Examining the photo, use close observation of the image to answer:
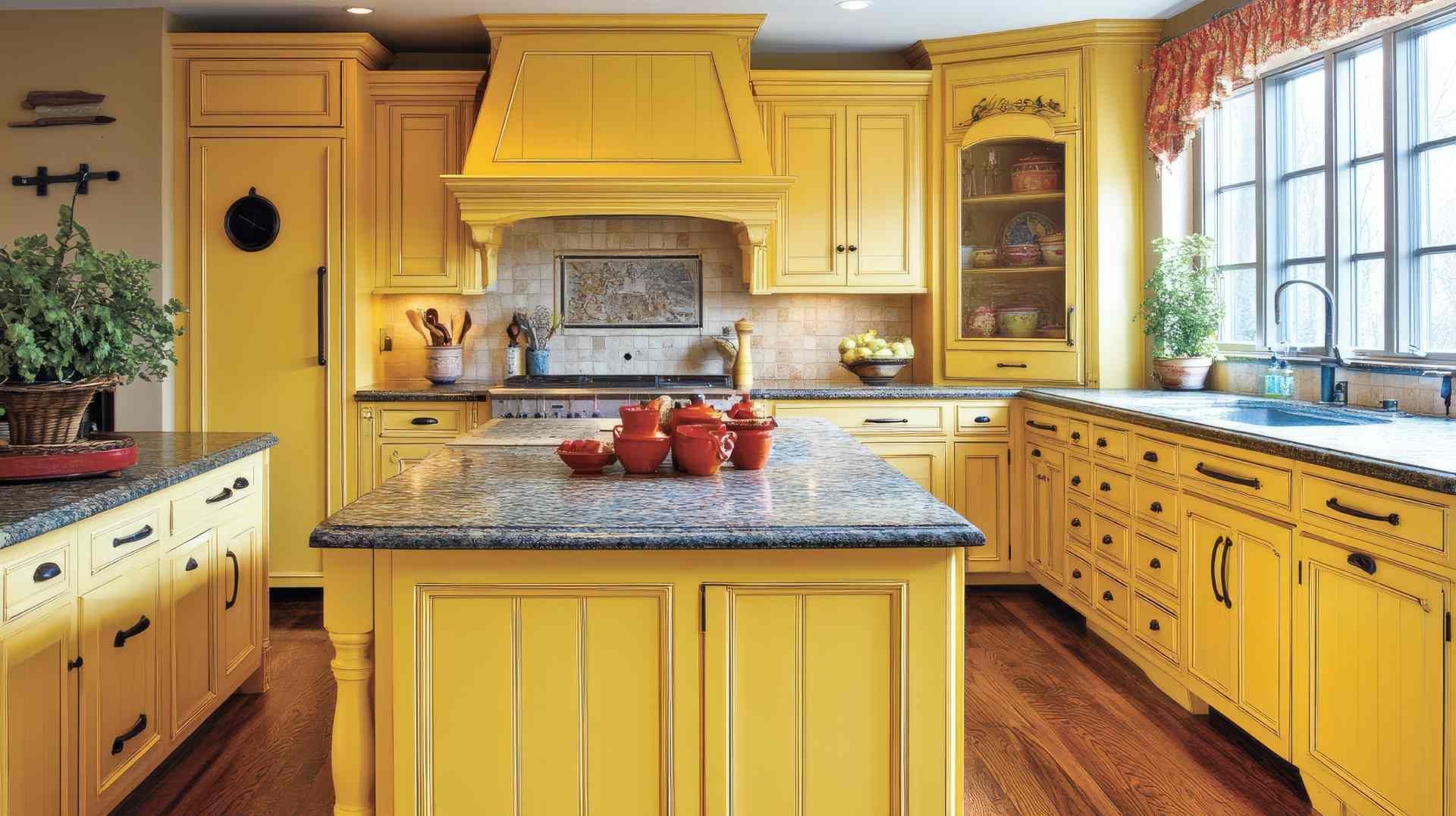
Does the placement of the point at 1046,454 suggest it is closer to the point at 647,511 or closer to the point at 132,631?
the point at 647,511

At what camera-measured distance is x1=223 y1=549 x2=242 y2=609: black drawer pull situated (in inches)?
117

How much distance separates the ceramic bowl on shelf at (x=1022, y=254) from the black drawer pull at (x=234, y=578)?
3.52 metres

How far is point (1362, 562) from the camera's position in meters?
2.23

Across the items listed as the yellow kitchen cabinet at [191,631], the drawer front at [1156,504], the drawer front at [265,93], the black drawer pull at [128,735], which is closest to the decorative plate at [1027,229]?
the drawer front at [1156,504]

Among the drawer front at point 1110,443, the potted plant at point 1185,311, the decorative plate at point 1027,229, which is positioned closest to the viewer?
the drawer front at point 1110,443

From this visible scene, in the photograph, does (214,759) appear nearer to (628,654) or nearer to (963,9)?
(628,654)

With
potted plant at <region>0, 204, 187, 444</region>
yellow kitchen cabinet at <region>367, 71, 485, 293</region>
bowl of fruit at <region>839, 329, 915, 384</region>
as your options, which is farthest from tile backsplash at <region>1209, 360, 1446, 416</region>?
potted plant at <region>0, 204, 187, 444</region>

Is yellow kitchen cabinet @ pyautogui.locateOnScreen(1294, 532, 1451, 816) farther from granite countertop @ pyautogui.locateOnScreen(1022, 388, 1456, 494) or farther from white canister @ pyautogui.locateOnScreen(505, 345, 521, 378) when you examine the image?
white canister @ pyautogui.locateOnScreen(505, 345, 521, 378)

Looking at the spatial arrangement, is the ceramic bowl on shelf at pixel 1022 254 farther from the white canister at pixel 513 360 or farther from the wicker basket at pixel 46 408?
the wicker basket at pixel 46 408

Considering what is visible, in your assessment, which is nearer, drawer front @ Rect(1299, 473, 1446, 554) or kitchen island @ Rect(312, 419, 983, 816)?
kitchen island @ Rect(312, 419, 983, 816)

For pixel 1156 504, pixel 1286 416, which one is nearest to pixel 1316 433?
pixel 1156 504

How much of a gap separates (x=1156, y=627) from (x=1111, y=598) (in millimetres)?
363

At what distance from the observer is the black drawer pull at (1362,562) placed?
86.7 inches

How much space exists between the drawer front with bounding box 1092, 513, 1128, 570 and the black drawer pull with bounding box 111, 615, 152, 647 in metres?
2.99
